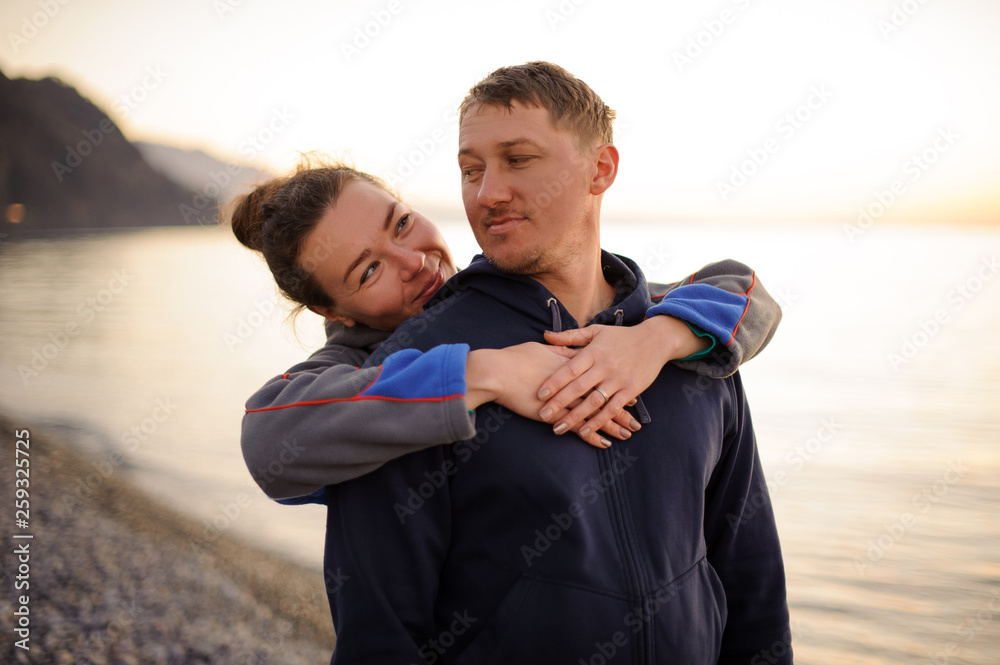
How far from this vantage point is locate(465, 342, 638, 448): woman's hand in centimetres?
145

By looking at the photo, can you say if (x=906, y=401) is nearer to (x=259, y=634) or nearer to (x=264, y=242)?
(x=259, y=634)

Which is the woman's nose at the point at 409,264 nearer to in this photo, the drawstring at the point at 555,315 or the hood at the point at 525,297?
the hood at the point at 525,297

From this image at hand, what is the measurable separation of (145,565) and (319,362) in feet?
11.8

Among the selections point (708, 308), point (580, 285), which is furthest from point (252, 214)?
point (708, 308)

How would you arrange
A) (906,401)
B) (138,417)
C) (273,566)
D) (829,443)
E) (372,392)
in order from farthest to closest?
1. (906,401)
2. (138,417)
3. (829,443)
4. (273,566)
5. (372,392)

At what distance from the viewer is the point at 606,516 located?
1537 mm

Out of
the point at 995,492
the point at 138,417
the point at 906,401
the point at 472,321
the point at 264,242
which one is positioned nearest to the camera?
the point at 472,321

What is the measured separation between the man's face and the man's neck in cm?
4

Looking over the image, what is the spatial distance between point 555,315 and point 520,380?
12.0 inches

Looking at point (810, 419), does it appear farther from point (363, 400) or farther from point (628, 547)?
point (363, 400)

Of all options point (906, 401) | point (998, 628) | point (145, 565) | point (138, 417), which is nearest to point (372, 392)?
point (145, 565)

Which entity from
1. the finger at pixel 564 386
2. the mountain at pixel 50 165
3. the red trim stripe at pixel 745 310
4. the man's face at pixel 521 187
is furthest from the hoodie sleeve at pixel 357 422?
the mountain at pixel 50 165

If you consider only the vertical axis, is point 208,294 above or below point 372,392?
below

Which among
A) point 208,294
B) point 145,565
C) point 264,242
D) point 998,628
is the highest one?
point 264,242
